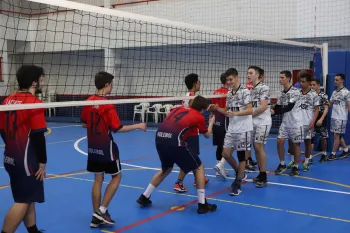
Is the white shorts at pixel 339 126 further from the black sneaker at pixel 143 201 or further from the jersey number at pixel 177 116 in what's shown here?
the black sneaker at pixel 143 201

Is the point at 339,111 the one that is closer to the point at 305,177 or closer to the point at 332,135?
the point at 332,135

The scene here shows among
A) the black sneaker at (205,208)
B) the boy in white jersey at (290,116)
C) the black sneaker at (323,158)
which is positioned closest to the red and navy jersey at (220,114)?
the boy in white jersey at (290,116)

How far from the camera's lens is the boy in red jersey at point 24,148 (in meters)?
3.71

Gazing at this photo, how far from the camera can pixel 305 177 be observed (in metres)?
7.17

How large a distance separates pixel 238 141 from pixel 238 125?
24cm

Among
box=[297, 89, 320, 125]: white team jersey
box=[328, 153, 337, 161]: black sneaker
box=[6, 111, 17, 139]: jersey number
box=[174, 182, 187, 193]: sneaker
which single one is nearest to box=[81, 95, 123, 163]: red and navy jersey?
box=[6, 111, 17, 139]: jersey number

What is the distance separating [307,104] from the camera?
7.60 metres

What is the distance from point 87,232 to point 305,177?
13.8 ft

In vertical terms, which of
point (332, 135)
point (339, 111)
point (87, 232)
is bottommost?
point (87, 232)

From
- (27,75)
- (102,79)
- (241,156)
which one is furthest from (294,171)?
(27,75)

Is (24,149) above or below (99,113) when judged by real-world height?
below

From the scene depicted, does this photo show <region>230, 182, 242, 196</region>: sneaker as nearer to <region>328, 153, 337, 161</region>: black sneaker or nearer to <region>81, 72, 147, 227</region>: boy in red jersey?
<region>81, 72, 147, 227</region>: boy in red jersey

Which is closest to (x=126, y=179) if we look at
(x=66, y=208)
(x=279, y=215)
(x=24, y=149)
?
(x=66, y=208)

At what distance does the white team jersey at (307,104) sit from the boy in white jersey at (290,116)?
0.75ft
